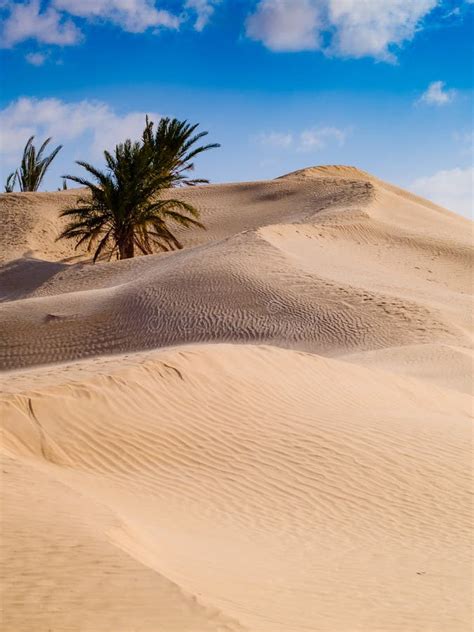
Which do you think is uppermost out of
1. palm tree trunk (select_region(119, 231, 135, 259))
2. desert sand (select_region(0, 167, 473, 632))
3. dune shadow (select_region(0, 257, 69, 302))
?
palm tree trunk (select_region(119, 231, 135, 259))

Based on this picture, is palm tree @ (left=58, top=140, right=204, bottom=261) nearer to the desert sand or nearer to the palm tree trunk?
the palm tree trunk

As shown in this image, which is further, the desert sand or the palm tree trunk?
the palm tree trunk

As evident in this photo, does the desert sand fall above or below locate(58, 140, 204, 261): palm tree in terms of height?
below

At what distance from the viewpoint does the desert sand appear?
515cm

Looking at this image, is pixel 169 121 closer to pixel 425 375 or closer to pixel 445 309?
pixel 445 309

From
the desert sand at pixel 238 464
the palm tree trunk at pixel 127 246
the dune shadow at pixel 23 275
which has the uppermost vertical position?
the palm tree trunk at pixel 127 246

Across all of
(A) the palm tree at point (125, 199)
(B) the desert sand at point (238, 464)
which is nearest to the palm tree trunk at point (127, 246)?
(A) the palm tree at point (125, 199)

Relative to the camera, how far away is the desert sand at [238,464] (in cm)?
515

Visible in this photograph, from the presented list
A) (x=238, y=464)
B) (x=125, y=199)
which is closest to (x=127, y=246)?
(x=125, y=199)

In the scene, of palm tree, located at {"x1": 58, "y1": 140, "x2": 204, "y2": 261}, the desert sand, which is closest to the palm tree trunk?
palm tree, located at {"x1": 58, "y1": 140, "x2": 204, "y2": 261}

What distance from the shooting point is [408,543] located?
778 centimetres

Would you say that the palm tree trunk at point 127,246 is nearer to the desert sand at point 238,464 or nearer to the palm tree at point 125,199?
the palm tree at point 125,199

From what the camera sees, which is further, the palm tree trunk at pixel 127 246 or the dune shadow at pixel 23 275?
the palm tree trunk at pixel 127 246

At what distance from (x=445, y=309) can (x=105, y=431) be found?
15184 millimetres
